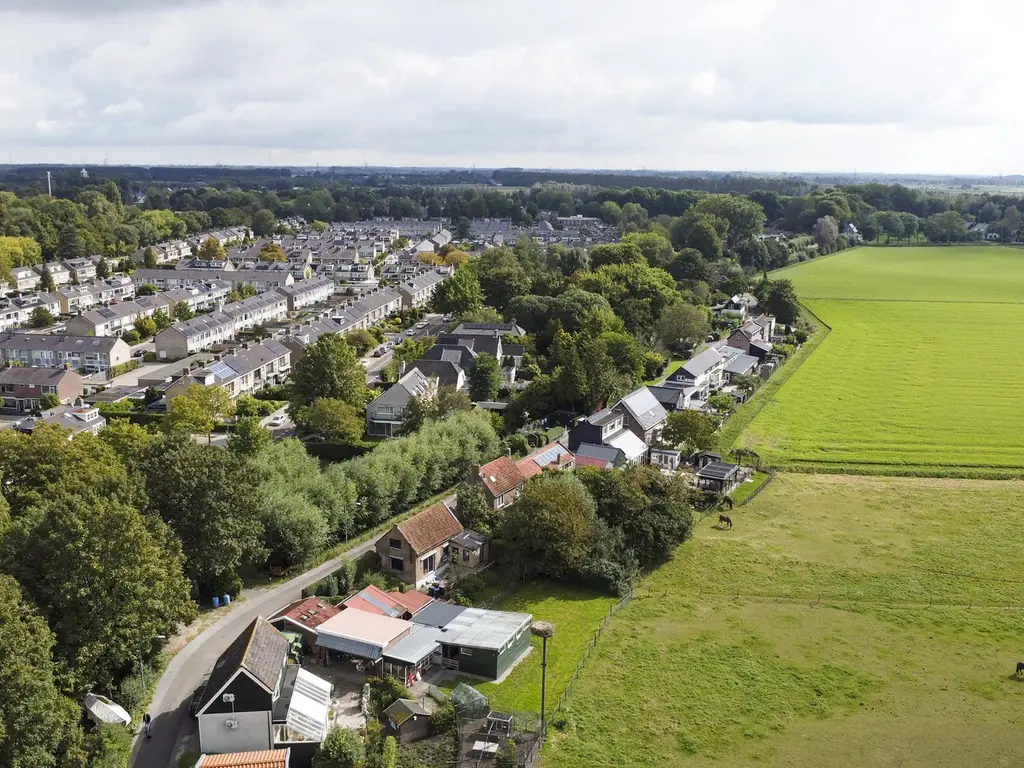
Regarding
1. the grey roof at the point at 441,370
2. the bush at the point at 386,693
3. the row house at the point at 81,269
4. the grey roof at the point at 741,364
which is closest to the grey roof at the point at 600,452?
the grey roof at the point at 441,370

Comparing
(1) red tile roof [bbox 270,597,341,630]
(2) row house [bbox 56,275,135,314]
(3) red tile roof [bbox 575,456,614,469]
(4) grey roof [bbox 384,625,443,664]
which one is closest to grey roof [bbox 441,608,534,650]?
(4) grey roof [bbox 384,625,443,664]

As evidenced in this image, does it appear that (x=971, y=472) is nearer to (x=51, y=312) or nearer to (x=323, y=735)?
(x=323, y=735)

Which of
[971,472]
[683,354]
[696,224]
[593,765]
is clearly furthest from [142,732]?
[696,224]

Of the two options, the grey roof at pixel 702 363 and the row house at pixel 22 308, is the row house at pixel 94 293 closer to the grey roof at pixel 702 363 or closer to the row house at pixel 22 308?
the row house at pixel 22 308

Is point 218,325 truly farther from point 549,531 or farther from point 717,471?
point 549,531

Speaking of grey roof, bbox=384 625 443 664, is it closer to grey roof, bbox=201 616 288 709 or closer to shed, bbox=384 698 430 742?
shed, bbox=384 698 430 742
